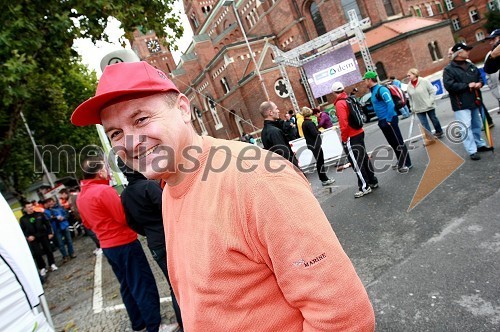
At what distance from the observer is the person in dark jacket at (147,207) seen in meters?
3.17

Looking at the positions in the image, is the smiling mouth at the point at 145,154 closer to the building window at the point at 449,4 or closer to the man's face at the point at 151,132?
the man's face at the point at 151,132

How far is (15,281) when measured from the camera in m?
2.53

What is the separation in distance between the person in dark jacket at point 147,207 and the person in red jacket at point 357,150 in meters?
3.89

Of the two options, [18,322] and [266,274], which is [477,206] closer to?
[266,274]

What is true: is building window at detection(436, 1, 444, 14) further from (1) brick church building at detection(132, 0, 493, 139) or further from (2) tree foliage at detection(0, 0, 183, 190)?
(2) tree foliage at detection(0, 0, 183, 190)

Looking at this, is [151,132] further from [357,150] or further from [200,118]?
[200,118]

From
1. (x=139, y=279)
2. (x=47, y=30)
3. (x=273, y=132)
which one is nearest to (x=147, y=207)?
(x=139, y=279)

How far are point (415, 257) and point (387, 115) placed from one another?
3.61 metres

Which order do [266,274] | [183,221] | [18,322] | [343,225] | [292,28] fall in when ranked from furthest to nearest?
[292,28] → [343,225] → [18,322] → [183,221] → [266,274]

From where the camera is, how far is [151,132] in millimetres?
1219

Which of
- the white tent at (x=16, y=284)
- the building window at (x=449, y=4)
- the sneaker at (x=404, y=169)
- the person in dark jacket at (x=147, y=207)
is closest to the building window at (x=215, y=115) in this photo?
Result: the sneaker at (x=404, y=169)

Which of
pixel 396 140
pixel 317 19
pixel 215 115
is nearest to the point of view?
pixel 396 140

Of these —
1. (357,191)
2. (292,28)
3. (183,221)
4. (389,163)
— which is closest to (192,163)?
(183,221)

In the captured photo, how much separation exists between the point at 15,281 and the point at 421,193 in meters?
5.26
